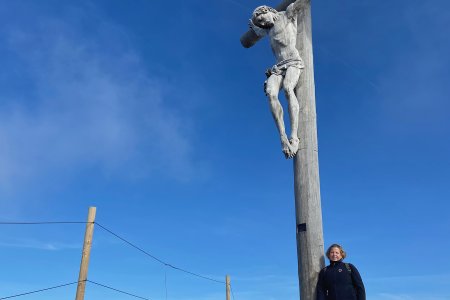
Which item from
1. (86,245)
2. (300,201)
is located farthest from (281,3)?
(86,245)

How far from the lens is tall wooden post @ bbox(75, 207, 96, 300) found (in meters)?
11.5

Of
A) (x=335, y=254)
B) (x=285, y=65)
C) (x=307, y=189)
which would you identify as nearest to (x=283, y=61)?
(x=285, y=65)

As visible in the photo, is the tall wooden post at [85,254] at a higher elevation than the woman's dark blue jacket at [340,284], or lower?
higher

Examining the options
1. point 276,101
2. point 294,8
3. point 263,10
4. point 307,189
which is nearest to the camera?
point 307,189

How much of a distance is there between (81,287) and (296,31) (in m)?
9.35

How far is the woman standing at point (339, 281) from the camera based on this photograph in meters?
3.52

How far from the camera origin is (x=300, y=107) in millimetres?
4359

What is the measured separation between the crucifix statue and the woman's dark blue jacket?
8 cm

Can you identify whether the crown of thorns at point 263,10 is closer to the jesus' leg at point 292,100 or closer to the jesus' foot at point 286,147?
the jesus' leg at point 292,100

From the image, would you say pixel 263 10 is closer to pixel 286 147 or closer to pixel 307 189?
pixel 286 147

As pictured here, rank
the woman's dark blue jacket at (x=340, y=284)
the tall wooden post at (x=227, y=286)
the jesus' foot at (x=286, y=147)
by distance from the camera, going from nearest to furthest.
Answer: the woman's dark blue jacket at (x=340, y=284)
the jesus' foot at (x=286, y=147)
the tall wooden post at (x=227, y=286)

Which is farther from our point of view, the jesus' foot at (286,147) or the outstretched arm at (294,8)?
the outstretched arm at (294,8)

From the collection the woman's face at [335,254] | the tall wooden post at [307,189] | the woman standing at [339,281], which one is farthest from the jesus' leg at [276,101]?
the woman standing at [339,281]

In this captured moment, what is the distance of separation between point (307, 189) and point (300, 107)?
86 centimetres
